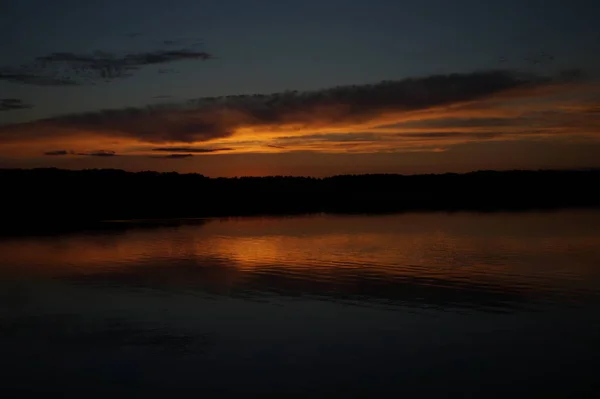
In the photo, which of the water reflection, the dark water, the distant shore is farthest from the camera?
the distant shore

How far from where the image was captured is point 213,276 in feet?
60.7

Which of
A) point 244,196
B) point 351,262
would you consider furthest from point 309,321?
point 244,196

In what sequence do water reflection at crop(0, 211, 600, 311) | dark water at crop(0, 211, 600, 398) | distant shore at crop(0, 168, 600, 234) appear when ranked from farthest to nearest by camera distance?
distant shore at crop(0, 168, 600, 234) → water reflection at crop(0, 211, 600, 311) → dark water at crop(0, 211, 600, 398)

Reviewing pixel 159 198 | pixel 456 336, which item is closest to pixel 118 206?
pixel 159 198

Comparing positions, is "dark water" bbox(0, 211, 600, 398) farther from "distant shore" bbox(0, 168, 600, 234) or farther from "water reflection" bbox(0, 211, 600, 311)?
"distant shore" bbox(0, 168, 600, 234)

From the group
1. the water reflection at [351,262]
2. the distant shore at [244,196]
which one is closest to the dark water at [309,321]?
the water reflection at [351,262]

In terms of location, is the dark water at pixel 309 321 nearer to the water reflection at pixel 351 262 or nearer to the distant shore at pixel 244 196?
the water reflection at pixel 351 262

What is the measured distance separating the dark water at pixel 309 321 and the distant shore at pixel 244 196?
805 inches

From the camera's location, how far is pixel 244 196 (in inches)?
2859

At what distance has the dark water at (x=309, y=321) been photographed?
30.3 ft

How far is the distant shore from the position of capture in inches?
1994

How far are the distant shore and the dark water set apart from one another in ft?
67.1

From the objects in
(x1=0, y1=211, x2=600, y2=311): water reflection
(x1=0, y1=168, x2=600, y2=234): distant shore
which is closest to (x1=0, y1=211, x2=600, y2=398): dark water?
(x1=0, y1=211, x2=600, y2=311): water reflection

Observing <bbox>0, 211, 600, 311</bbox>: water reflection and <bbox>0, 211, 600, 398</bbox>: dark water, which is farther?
<bbox>0, 211, 600, 311</bbox>: water reflection
